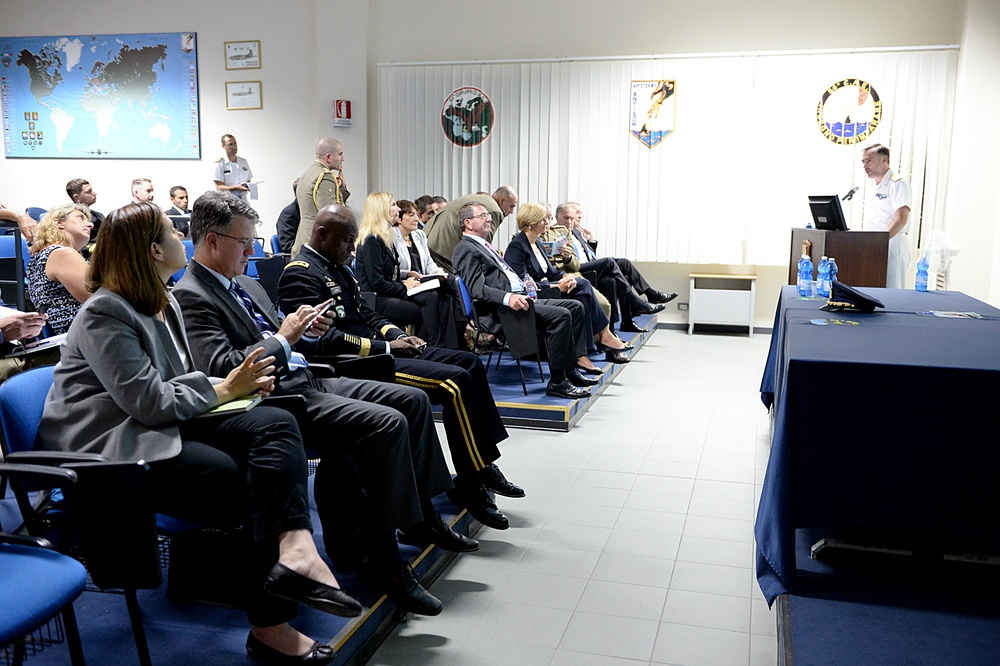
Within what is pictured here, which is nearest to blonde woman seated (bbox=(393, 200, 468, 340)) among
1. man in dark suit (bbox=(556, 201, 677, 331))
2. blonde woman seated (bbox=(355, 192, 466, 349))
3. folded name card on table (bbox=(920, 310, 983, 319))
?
blonde woman seated (bbox=(355, 192, 466, 349))

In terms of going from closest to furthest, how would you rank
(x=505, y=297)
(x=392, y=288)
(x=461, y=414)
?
(x=461, y=414), (x=505, y=297), (x=392, y=288)

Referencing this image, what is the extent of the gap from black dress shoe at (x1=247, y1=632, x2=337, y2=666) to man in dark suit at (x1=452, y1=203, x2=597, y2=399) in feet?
10.6

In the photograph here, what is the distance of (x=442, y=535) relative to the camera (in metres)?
3.03

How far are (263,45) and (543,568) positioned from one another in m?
7.99

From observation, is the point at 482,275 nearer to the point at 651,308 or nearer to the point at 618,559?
the point at 618,559

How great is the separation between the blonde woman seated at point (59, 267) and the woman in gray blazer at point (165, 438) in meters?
1.71

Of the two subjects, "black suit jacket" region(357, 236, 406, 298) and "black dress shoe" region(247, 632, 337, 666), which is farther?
"black suit jacket" region(357, 236, 406, 298)

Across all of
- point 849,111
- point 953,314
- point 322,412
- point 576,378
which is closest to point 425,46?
point 849,111

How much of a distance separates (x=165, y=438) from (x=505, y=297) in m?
3.28

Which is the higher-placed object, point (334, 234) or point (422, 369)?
point (334, 234)

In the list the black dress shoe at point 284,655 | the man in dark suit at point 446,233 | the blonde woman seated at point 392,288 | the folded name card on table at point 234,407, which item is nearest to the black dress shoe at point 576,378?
the blonde woman seated at point 392,288

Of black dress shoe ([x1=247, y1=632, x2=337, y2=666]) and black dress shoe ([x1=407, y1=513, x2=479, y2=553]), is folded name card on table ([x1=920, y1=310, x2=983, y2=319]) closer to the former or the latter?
black dress shoe ([x1=407, y1=513, x2=479, y2=553])

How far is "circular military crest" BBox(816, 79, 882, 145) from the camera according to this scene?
7.81 m

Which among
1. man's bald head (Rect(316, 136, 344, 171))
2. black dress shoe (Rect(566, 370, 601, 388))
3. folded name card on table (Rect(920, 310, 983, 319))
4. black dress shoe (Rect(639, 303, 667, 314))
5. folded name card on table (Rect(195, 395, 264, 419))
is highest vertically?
man's bald head (Rect(316, 136, 344, 171))
